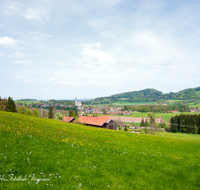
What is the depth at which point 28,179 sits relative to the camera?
7.44 metres

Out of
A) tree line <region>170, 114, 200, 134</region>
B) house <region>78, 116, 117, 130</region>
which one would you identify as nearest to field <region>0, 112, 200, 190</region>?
house <region>78, 116, 117, 130</region>

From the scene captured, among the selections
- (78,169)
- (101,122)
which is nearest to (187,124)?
(101,122)

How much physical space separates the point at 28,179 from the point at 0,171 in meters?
1.76

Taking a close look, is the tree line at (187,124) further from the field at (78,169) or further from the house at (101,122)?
the field at (78,169)

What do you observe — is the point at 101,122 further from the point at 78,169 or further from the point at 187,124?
the point at 187,124

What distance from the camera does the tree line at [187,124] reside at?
128 m

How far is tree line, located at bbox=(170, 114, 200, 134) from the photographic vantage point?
420ft

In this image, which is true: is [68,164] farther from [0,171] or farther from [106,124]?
[106,124]

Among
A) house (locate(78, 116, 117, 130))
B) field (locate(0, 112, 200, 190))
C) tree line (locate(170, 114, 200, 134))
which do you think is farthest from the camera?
tree line (locate(170, 114, 200, 134))

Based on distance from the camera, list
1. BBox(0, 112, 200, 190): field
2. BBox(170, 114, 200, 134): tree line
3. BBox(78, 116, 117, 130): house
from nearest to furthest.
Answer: BBox(0, 112, 200, 190): field → BBox(78, 116, 117, 130): house → BBox(170, 114, 200, 134): tree line

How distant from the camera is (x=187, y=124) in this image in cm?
13338

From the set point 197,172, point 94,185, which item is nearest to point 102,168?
point 94,185

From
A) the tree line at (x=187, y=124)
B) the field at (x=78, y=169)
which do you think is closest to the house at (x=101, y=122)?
the field at (x=78, y=169)

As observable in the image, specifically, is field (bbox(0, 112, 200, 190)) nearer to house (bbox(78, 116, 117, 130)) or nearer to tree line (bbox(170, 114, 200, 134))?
house (bbox(78, 116, 117, 130))
